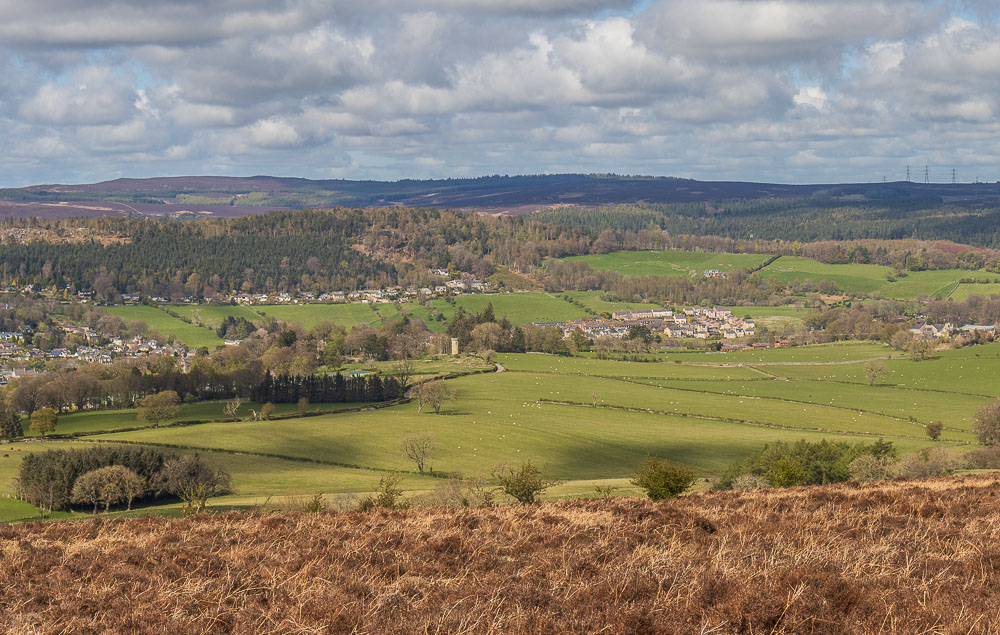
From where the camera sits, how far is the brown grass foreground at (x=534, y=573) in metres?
10.2

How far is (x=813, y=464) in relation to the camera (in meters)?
60.8

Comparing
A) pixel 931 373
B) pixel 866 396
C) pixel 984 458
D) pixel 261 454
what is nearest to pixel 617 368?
pixel 866 396

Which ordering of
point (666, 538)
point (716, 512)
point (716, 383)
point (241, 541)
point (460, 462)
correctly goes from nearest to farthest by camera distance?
point (666, 538), point (241, 541), point (716, 512), point (460, 462), point (716, 383)

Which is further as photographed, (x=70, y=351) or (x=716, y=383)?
(x=70, y=351)

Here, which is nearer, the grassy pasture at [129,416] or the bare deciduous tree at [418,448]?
the bare deciduous tree at [418,448]

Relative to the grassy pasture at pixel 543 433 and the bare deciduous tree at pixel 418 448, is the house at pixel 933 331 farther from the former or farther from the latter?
the bare deciduous tree at pixel 418 448

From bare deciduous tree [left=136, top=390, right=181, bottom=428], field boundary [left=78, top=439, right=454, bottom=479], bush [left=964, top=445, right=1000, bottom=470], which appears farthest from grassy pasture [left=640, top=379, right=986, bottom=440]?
bare deciduous tree [left=136, top=390, right=181, bottom=428]

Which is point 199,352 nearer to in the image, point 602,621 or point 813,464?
point 813,464

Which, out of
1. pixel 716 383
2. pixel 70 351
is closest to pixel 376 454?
pixel 716 383

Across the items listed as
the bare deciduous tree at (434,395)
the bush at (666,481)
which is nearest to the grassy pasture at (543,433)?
the bare deciduous tree at (434,395)

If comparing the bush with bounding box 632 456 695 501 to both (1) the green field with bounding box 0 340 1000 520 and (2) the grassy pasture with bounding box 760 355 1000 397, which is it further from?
(2) the grassy pasture with bounding box 760 355 1000 397

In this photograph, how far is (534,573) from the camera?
12508mm

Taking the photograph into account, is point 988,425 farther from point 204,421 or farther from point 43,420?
point 43,420

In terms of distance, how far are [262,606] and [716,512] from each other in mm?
10803
